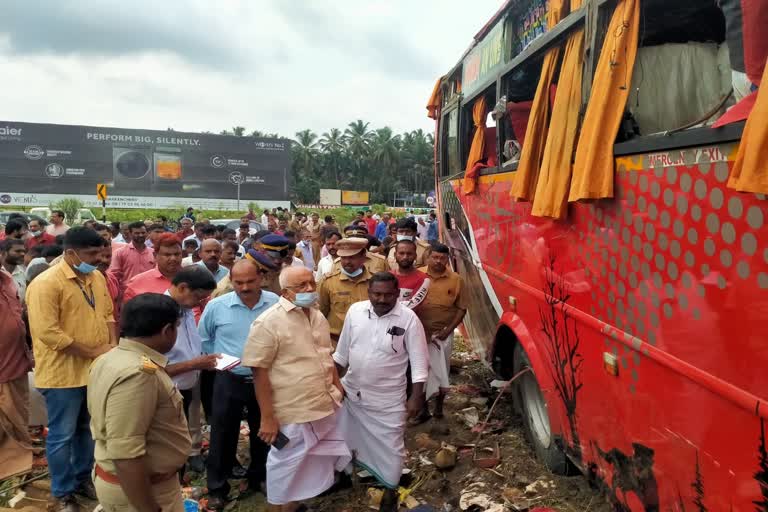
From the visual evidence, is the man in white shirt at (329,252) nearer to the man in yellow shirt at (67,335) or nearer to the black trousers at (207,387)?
the black trousers at (207,387)

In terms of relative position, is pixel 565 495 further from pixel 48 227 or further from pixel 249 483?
pixel 48 227

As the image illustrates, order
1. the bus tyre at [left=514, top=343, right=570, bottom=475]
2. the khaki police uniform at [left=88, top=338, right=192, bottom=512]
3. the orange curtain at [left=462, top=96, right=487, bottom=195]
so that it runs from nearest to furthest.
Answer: the khaki police uniform at [left=88, top=338, right=192, bottom=512], the bus tyre at [left=514, top=343, right=570, bottom=475], the orange curtain at [left=462, top=96, right=487, bottom=195]

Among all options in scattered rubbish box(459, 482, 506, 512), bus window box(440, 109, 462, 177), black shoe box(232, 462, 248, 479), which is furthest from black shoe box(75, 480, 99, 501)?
bus window box(440, 109, 462, 177)

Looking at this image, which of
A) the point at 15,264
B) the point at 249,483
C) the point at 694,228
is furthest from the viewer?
the point at 15,264

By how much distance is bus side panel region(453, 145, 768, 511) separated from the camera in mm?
1854

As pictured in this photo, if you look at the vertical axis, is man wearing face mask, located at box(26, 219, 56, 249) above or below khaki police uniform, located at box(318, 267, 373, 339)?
above

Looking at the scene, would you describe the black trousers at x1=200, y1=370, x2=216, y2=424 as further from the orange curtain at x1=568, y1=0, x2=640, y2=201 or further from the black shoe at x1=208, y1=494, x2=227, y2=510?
the orange curtain at x1=568, y1=0, x2=640, y2=201

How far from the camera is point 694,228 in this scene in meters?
2.04

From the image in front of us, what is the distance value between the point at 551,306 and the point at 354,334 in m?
1.30

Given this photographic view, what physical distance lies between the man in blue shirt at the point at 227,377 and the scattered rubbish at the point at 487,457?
1748 mm

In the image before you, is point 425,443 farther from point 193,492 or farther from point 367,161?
point 367,161

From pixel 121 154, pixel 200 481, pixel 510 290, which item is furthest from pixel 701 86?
pixel 121 154

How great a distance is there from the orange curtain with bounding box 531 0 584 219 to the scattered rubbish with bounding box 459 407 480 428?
2.57 m

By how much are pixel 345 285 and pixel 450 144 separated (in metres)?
2.51
